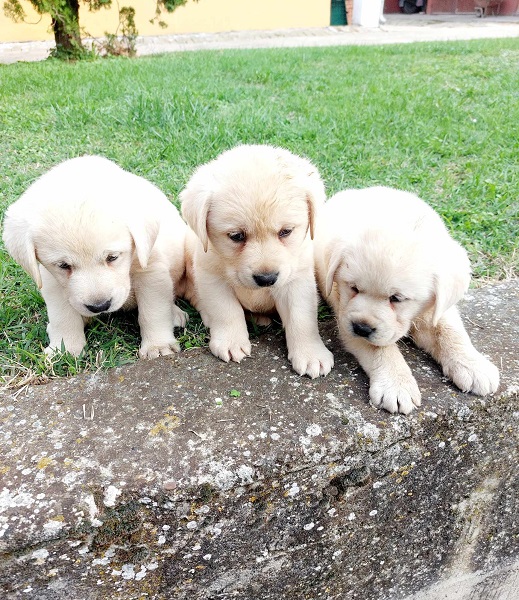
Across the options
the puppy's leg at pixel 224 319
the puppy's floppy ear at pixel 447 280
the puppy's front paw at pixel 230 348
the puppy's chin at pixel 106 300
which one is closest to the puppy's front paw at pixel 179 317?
the puppy's leg at pixel 224 319

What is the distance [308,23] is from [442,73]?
14726mm

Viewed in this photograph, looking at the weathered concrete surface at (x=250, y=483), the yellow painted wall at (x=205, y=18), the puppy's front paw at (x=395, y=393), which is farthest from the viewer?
the yellow painted wall at (x=205, y=18)

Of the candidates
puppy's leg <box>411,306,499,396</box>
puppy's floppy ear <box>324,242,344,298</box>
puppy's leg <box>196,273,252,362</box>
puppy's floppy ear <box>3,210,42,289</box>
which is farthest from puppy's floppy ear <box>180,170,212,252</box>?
puppy's leg <box>411,306,499,396</box>

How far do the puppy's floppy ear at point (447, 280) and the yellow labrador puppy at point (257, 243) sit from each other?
21.3 inches

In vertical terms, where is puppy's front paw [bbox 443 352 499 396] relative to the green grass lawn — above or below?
below

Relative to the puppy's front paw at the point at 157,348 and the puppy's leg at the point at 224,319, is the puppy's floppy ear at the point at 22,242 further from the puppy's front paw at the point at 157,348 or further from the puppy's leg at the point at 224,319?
the puppy's leg at the point at 224,319

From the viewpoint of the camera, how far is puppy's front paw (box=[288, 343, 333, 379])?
2.53 meters

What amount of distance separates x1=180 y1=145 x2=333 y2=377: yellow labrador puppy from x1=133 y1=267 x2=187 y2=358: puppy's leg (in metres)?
0.18

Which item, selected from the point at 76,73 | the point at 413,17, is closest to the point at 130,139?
the point at 76,73

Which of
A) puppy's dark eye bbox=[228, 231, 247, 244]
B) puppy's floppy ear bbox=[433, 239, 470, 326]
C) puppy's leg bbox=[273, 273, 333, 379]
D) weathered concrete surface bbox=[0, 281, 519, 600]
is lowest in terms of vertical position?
weathered concrete surface bbox=[0, 281, 519, 600]

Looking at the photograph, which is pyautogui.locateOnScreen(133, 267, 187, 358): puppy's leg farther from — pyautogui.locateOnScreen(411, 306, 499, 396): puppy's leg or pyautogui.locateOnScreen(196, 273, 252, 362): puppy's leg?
pyautogui.locateOnScreen(411, 306, 499, 396): puppy's leg

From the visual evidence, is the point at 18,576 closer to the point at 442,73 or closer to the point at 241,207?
the point at 241,207

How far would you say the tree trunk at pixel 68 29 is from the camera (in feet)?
38.1

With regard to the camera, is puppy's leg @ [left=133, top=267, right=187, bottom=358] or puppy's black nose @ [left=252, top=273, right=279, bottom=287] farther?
puppy's leg @ [left=133, top=267, right=187, bottom=358]
